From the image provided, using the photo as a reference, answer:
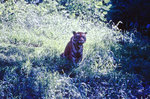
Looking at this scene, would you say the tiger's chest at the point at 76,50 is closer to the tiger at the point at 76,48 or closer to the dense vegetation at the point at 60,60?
the tiger at the point at 76,48

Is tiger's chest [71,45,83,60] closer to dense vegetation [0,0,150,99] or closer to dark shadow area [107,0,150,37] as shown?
dense vegetation [0,0,150,99]

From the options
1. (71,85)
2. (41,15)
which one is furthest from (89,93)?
(41,15)

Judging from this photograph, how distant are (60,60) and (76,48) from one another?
1.72ft

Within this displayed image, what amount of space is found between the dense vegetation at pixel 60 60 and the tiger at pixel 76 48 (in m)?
0.16

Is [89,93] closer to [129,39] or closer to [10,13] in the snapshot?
[129,39]

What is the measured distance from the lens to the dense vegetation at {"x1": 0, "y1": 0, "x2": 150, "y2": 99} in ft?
12.2

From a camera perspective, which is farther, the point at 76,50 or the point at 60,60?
the point at 60,60

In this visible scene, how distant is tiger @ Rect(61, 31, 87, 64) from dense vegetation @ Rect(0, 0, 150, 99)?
0.53 feet

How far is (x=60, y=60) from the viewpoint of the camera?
15.7 feet

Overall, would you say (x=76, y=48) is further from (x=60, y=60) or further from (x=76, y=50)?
(x=60, y=60)

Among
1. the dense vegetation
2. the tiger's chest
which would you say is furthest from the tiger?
the dense vegetation

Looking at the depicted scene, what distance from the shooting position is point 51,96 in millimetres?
3484

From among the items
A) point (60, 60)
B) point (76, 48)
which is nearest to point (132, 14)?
point (76, 48)

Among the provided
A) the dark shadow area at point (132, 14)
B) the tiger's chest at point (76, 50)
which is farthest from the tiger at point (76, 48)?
the dark shadow area at point (132, 14)
